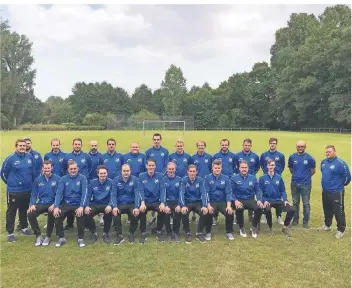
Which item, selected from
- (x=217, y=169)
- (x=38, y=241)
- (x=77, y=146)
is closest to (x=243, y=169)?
(x=217, y=169)

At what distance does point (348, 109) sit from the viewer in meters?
50.2

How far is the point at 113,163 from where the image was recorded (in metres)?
8.61

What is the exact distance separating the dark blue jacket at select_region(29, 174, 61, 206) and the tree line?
48547mm

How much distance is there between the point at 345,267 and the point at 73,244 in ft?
16.0

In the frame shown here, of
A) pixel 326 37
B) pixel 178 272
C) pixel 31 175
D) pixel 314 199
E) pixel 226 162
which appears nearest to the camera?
pixel 178 272

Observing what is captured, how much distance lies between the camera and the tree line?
53.7 metres

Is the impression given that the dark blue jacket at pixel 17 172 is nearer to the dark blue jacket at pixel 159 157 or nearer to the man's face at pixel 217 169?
the dark blue jacket at pixel 159 157

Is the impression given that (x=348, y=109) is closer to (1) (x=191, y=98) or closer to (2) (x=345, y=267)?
(1) (x=191, y=98)

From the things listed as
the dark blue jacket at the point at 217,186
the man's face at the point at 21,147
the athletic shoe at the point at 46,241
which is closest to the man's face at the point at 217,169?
the dark blue jacket at the point at 217,186

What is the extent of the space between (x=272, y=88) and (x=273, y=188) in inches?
2626

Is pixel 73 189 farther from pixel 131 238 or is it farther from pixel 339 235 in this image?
pixel 339 235

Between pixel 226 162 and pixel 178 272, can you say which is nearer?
pixel 178 272

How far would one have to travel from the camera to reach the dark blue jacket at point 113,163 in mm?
8547

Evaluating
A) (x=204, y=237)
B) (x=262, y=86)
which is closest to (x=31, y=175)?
(x=204, y=237)
